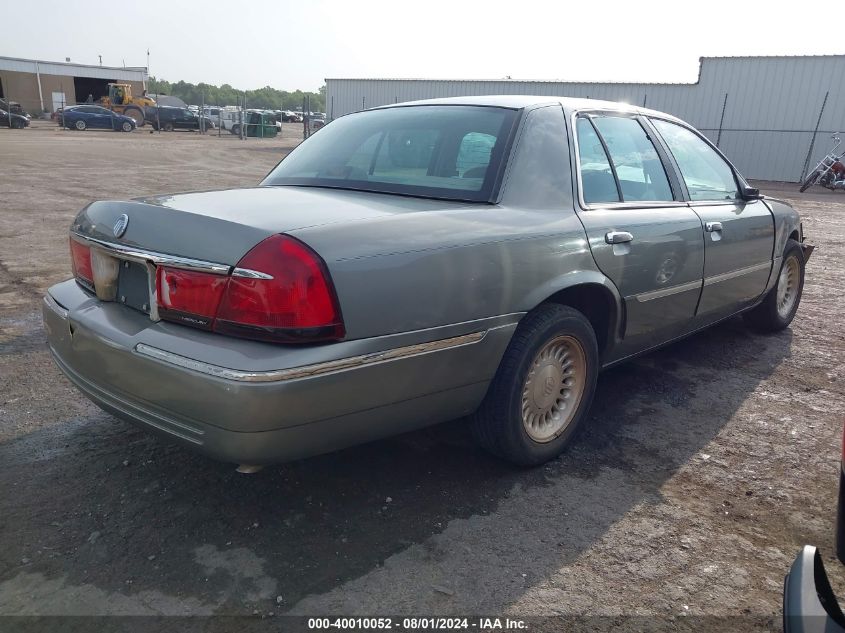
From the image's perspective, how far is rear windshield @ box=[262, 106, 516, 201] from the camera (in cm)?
297

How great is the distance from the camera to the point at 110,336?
242cm

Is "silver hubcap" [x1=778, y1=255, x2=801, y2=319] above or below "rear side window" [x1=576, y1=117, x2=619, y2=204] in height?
below

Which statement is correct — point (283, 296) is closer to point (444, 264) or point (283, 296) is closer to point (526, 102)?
point (444, 264)

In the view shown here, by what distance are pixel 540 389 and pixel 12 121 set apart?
39.6m

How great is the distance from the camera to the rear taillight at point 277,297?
6.98ft

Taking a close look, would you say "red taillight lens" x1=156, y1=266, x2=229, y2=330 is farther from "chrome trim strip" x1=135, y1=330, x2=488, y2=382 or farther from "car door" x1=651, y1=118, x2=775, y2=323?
"car door" x1=651, y1=118, x2=775, y2=323

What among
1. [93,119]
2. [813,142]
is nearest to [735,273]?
[813,142]

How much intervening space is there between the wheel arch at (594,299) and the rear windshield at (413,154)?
1.60 ft

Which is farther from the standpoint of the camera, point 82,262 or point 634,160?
point 634,160

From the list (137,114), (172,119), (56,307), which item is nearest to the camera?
(56,307)

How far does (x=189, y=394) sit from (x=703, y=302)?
9.85ft

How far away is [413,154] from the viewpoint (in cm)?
320

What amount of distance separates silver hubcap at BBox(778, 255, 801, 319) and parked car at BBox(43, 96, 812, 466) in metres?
1.61

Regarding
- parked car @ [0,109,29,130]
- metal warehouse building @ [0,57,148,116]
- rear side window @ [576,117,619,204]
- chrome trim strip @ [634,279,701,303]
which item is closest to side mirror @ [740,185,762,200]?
chrome trim strip @ [634,279,701,303]
